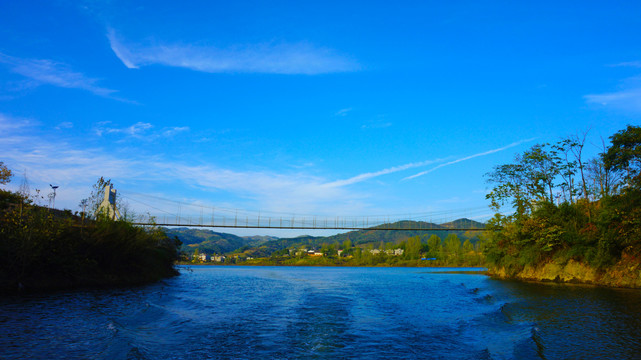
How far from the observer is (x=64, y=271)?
20.3 metres

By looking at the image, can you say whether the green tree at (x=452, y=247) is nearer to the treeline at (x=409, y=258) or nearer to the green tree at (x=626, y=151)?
the treeline at (x=409, y=258)

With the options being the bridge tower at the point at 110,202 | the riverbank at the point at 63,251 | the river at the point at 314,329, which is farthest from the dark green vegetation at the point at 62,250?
the bridge tower at the point at 110,202

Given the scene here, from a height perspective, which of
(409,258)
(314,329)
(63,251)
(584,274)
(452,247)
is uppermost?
(63,251)

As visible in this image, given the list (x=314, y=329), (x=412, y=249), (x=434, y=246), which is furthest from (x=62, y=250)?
(x=434, y=246)

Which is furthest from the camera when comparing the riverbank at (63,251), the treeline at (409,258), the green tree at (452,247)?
the green tree at (452,247)

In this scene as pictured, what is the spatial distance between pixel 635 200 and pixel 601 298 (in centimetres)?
834

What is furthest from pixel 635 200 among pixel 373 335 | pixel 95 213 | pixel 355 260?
pixel 355 260

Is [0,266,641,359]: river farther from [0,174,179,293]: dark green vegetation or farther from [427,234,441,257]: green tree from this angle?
[427,234,441,257]: green tree

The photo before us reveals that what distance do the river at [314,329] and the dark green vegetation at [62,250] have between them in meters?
2.17

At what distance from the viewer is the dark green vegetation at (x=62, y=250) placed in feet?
56.5

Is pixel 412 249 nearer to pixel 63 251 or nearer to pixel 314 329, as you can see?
pixel 63 251

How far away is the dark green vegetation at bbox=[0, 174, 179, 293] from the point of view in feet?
56.5

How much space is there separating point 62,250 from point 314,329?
15660 millimetres

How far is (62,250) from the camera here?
65.9ft
